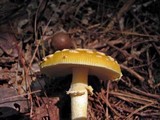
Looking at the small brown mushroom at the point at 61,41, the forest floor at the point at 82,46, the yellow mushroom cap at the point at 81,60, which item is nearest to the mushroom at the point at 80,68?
the yellow mushroom cap at the point at 81,60

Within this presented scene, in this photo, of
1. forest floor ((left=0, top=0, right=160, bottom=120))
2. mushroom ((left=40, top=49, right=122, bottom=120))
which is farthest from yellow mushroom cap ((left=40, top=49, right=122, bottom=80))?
forest floor ((left=0, top=0, right=160, bottom=120))

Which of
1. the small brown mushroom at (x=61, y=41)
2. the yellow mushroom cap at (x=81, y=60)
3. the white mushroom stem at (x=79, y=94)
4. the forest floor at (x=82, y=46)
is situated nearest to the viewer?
the yellow mushroom cap at (x=81, y=60)

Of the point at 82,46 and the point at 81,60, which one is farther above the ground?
the point at 82,46

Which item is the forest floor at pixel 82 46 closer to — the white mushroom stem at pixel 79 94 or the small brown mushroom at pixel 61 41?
the small brown mushroom at pixel 61 41

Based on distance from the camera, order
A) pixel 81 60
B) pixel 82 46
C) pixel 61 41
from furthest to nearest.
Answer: pixel 82 46 → pixel 61 41 → pixel 81 60

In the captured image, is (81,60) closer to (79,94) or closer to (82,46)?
(79,94)

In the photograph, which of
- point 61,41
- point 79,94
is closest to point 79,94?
point 79,94

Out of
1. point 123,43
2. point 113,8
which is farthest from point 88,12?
point 123,43
